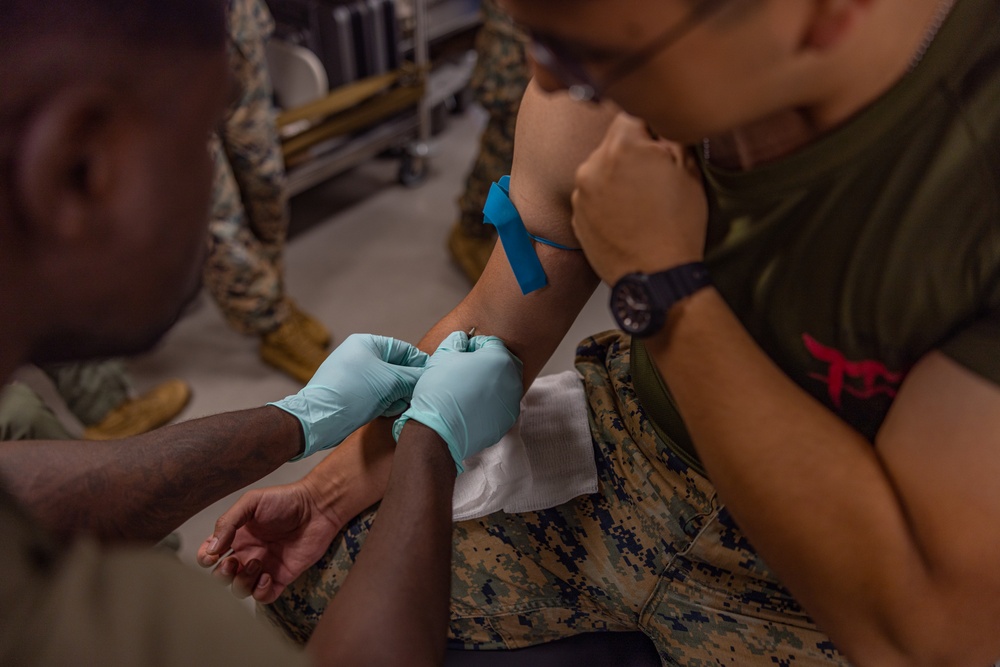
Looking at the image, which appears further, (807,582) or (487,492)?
(487,492)

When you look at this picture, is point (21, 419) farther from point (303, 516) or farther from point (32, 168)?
point (32, 168)

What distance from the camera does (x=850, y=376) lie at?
0.77m

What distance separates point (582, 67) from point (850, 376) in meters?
0.43

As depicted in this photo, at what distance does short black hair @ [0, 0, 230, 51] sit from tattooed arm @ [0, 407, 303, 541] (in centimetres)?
57

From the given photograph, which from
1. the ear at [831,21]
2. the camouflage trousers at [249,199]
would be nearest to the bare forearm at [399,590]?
the ear at [831,21]

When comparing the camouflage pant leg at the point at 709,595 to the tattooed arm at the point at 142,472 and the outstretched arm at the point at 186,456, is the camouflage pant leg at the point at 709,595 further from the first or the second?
the tattooed arm at the point at 142,472

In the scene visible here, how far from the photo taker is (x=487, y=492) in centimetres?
108

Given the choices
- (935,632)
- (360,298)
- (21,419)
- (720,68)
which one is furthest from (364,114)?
(935,632)

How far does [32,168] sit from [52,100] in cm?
5

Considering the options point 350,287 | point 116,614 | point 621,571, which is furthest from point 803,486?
point 350,287

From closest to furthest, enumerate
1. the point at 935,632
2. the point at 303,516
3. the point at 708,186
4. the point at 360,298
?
the point at 935,632, the point at 708,186, the point at 303,516, the point at 360,298

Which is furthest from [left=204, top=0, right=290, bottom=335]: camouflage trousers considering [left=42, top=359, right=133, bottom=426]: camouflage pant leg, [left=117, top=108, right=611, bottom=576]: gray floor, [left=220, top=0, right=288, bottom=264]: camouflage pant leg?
[left=42, top=359, right=133, bottom=426]: camouflage pant leg

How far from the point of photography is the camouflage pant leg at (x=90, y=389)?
82.0 inches

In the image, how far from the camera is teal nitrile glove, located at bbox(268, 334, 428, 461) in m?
1.11
